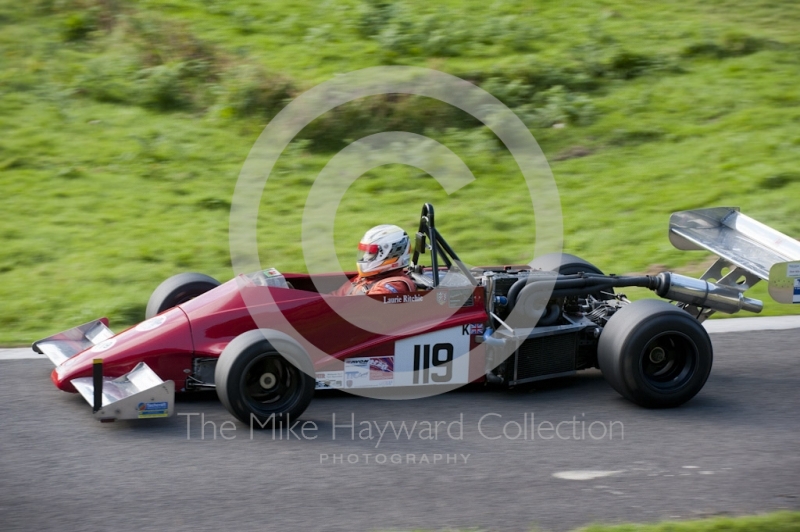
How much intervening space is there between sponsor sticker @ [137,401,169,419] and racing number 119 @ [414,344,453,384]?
1.73 meters

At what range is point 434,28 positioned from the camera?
14.9 metres

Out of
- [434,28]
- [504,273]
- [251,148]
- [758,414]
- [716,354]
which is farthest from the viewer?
[434,28]

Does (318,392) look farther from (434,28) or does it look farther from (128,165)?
(434,28)

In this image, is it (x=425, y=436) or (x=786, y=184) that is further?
(x=786, y=184)

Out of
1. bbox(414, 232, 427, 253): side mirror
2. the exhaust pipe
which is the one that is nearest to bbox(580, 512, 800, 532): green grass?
the exhaust pipe

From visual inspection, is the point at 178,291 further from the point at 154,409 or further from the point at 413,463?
the point at 413,463

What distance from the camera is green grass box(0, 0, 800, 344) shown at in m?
10.3

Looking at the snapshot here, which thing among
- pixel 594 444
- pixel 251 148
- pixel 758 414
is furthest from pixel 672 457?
pixel 251 148

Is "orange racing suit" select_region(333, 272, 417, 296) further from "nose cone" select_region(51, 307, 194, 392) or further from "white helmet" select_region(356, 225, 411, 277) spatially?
"nose cone" select_region(51, 307, 194, 392)

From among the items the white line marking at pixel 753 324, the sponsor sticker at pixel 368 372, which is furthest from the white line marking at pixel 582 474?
the white line marking at pixel 753 324

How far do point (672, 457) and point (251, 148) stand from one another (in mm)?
8343

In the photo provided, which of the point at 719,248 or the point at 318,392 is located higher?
the point at 719,248

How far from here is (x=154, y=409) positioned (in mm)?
5832

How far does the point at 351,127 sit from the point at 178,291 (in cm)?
586
